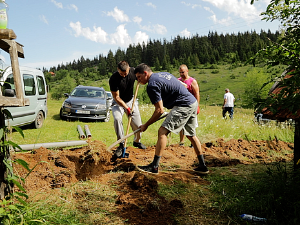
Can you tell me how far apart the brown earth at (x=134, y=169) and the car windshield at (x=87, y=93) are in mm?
6566

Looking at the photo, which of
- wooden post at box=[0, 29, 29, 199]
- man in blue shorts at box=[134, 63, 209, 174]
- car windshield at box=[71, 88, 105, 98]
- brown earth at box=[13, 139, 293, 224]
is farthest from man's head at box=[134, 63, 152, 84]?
car windshield at box=[71, 88, 105, 98]

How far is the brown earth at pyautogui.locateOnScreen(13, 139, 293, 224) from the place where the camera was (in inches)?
121

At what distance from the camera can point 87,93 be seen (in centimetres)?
Answer: 1223

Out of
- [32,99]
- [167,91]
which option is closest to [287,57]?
[167,91]

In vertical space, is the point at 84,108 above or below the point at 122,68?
below

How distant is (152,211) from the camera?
300 cm

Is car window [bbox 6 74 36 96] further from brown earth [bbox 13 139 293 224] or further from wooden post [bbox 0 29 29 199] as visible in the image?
wooden post [bbox 0 29 29 199]

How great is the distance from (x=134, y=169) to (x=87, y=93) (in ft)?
27.8

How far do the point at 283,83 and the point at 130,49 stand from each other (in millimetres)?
129268

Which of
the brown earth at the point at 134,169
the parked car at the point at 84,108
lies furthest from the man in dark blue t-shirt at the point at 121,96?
the parked car at the point at 84,108

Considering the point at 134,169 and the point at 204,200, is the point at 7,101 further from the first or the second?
the point at 134,169

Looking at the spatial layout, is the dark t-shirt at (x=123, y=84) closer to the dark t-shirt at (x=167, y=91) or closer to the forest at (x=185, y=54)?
the dark t-shirt at (x=167, y=91)

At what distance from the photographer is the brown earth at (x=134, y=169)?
3.07m

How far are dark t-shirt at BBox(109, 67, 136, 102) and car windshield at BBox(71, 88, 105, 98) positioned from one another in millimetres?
6771
